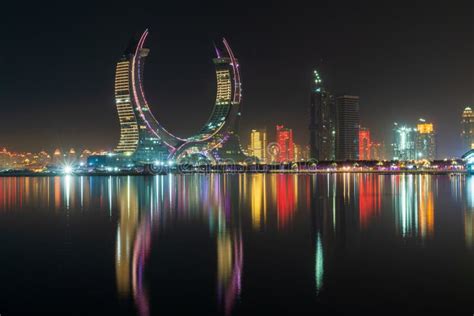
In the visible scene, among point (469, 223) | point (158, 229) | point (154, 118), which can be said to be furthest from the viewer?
point (154, 118)

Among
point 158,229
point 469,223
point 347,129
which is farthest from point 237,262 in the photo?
point 347,129

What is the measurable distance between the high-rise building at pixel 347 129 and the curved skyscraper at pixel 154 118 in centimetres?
6555

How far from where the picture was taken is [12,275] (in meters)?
12.5

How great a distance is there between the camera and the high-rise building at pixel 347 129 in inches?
6688

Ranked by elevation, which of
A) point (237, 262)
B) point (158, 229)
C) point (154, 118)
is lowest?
point (237, 262)

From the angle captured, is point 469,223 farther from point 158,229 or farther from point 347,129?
point 347,129

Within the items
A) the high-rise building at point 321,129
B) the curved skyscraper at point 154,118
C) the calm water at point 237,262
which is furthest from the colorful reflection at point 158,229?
the high-rise building at point 321,129

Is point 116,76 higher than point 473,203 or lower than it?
higher

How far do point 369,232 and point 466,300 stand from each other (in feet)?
26.2

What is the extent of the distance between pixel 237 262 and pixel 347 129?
163510mm

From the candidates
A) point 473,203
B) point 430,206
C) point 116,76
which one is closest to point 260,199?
point 430,206

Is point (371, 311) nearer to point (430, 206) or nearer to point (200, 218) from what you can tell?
point (200, 218)

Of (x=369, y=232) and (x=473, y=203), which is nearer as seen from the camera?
(x=369, y=232)

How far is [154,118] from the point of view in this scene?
320ft
